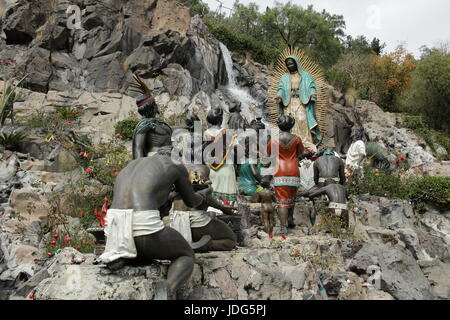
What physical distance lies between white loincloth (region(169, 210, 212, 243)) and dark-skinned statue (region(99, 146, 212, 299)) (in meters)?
0.79

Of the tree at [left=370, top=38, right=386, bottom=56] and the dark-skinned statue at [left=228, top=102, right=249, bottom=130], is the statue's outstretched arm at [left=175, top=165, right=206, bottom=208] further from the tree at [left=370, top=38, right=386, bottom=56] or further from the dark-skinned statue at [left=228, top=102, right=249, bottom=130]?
the tree at [left=370, top=38, right=386, bottom=56]

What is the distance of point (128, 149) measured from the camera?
12258mm

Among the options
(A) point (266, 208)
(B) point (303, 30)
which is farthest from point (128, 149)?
(B) point (303, 30)

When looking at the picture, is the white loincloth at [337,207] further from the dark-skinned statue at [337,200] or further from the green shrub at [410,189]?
the green shrub at [410,189]

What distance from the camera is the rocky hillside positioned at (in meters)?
4.22

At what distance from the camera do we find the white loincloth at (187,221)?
4461 mm

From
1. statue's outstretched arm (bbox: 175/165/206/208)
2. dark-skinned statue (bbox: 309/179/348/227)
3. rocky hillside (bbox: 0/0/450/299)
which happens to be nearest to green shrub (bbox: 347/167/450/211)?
rocky hillside (bbox: 0/0/450/299)

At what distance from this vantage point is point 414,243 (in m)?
7.52

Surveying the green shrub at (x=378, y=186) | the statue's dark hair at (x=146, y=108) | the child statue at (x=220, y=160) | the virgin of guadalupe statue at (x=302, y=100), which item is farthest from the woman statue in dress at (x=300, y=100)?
the statue's dark hair at (x=146, y=108)

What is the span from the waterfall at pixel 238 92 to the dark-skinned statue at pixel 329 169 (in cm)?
1164

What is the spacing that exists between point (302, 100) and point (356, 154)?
2.13 m

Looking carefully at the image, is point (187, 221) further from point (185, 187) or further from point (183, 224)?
point (185, 187)
